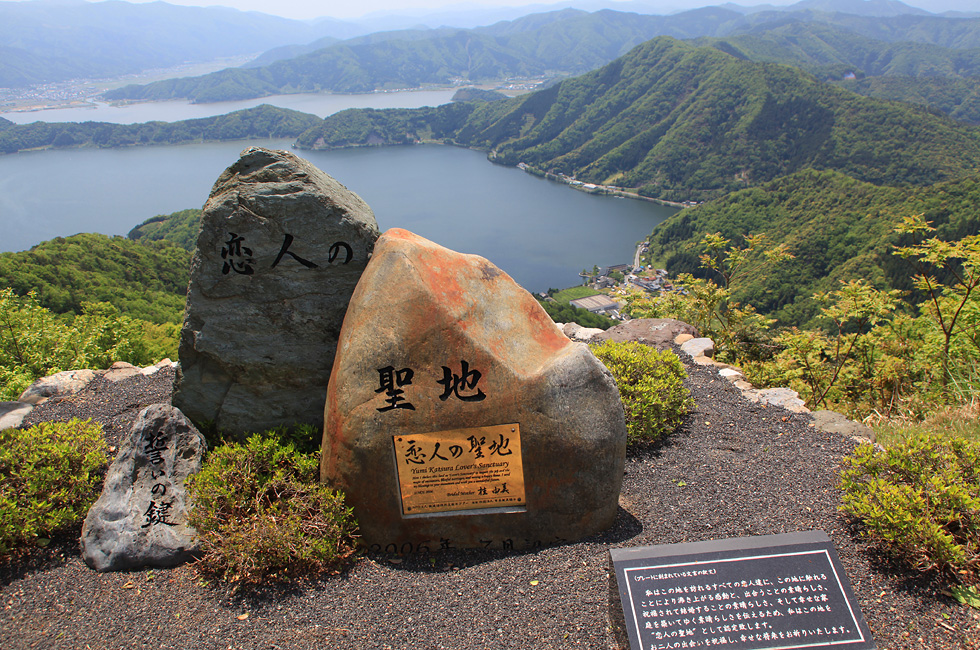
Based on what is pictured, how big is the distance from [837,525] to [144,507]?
21.5 feet

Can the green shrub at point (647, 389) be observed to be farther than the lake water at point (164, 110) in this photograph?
No

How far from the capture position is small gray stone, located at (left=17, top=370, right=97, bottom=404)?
8.38 m

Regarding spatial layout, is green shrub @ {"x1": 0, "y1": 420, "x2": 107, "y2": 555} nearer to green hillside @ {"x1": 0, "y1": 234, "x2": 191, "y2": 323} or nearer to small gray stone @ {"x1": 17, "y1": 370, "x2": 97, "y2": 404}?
small gray stone @ {"x1": 17, "y1": 370, "x2": 97, "y2": 404}

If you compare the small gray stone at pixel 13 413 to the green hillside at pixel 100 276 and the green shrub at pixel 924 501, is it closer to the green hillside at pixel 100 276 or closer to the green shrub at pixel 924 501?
the green shrub at pixel 924 501

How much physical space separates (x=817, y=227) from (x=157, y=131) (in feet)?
514

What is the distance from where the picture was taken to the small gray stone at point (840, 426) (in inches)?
264

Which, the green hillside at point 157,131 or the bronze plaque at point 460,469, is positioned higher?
the bronze plaque at point 460,469

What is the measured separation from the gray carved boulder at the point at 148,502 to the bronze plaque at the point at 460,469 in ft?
6.91

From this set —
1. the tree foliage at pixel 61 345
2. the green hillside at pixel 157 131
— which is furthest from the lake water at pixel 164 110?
the tree foliage at pixel 61 345

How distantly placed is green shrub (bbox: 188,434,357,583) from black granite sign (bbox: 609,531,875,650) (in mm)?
2591

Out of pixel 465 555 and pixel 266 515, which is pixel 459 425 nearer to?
pixel 465 555

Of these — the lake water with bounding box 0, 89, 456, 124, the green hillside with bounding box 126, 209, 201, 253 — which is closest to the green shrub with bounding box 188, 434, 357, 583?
the green hillside with bounding box 126, 209, 201, 253

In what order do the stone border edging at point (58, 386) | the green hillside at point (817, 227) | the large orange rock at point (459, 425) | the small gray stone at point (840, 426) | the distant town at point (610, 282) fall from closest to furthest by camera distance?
the large orange rock at point (459, 425)
the small gray stone at point (840, 426)
the stone border edging at point (58, 386)
the green hillside at point (817, 227)
the distant town at point (610, 282)

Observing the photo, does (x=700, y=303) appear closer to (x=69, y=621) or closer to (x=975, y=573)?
(x=975, y=573)
